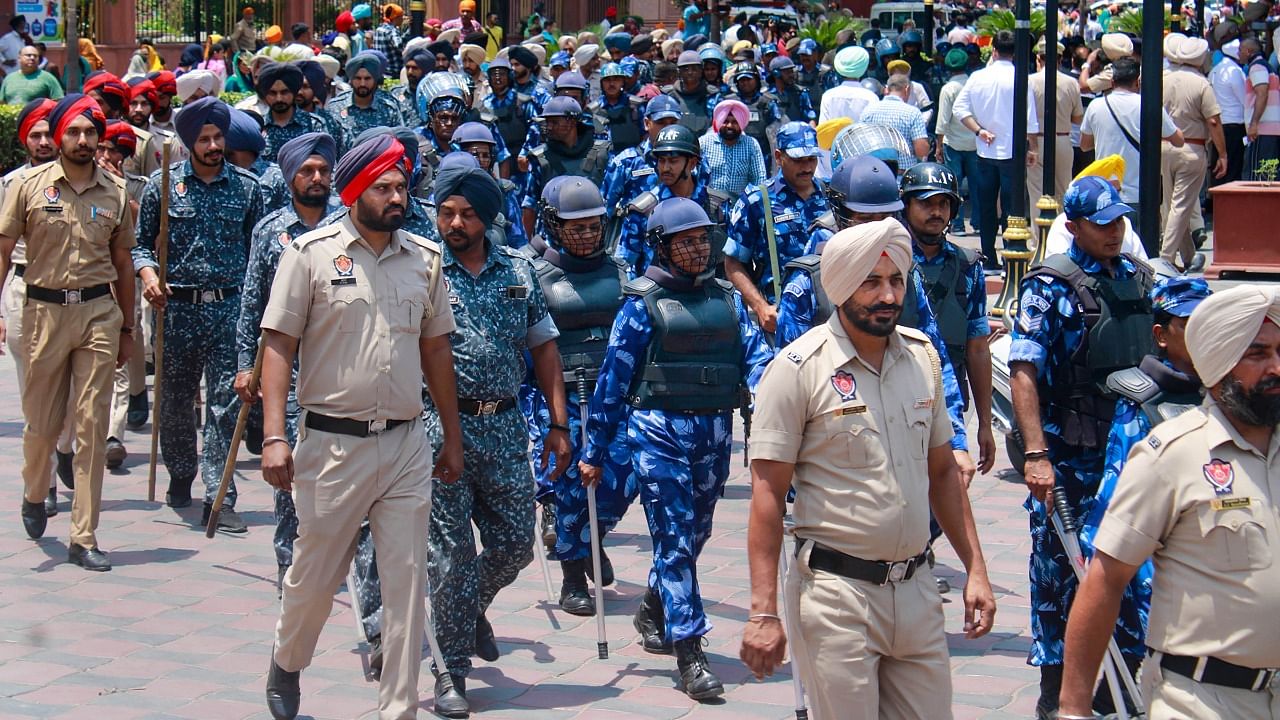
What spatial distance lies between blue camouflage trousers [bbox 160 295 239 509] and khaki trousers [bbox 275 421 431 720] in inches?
121

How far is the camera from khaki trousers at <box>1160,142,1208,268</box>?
16281mm

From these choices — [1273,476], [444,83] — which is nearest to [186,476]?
[444,83]

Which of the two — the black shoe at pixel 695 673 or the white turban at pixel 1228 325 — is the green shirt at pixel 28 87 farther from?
the white turban at pixel 1228 325

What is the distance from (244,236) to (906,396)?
5.52m

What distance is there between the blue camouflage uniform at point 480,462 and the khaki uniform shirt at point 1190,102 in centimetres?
1090

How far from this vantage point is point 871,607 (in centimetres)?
491

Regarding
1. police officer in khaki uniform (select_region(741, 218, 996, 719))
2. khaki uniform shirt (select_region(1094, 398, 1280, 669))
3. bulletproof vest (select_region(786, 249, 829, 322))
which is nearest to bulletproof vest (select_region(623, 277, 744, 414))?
bulletproof vest (select_region(786, 249, 829, 322))

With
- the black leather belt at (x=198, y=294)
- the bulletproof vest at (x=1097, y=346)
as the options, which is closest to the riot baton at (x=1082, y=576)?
the bulletproof vest at (x=1097, y=346)

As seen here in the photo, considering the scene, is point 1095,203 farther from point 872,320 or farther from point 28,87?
point 28,87

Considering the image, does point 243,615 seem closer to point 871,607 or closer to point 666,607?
point 666,607

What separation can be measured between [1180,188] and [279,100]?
838 cm

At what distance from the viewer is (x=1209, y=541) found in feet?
13.9

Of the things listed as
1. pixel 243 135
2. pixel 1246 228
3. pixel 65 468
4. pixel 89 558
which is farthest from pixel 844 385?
pixel 1246 228

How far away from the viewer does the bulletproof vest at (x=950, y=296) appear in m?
7.75
